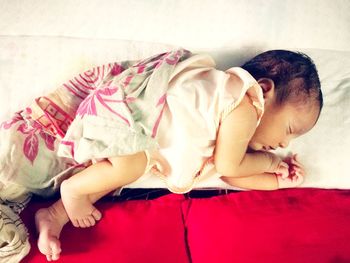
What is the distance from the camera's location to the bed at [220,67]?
88 centimetres

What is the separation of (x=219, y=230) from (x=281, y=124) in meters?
0.26

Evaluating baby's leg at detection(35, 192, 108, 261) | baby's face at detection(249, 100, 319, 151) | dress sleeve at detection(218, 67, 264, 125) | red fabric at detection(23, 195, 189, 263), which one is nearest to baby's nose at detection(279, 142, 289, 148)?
baby's face at detection(249, 100, 319, 151)

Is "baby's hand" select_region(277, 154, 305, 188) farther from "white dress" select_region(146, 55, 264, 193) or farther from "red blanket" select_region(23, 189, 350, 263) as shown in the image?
"white dress" select_region(146, 55, 264, 193)

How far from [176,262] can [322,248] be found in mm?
300

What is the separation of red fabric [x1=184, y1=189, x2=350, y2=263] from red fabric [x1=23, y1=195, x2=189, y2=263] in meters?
0.04

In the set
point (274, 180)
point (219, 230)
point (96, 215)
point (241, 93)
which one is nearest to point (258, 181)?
point (274, 180)

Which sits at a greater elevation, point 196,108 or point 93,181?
point 196,108

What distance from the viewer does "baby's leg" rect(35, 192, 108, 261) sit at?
82 cm

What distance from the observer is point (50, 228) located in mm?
843

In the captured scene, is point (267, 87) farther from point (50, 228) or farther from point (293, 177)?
point (50, 228)

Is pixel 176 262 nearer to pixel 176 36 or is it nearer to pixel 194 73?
pixel 194 73

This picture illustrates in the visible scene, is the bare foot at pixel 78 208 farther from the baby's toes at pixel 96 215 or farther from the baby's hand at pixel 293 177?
the baby's hand at pixel 293 177

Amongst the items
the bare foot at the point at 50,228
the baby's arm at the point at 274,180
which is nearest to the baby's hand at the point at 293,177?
the baby's arm at the point at 274,180

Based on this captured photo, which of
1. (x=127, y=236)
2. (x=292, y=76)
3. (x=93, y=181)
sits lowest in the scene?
(x=127, y=236)
